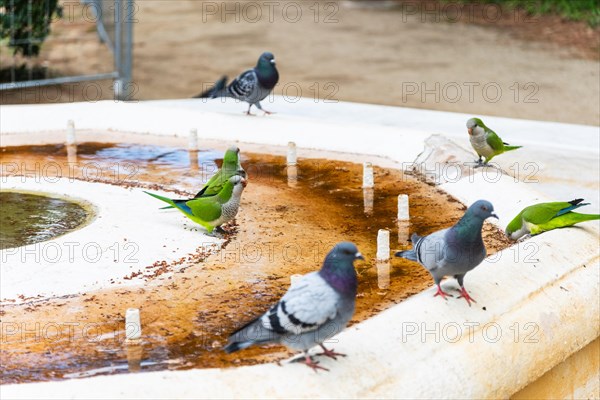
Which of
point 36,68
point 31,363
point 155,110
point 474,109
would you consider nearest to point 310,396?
point 31,363

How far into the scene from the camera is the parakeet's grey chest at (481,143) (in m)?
7.18

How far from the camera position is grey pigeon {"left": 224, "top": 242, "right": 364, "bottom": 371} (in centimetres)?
416

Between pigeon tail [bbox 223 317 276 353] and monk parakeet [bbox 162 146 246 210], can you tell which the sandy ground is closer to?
monk parakeet [bbox 162 146 246 210]

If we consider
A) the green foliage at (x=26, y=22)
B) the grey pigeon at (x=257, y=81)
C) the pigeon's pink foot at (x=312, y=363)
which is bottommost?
the pigeon's pink foot at (x=312, y=363)

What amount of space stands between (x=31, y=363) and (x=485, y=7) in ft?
48.5

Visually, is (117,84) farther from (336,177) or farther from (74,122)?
(336,177)

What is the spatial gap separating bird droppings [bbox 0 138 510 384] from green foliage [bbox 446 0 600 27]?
960 cm

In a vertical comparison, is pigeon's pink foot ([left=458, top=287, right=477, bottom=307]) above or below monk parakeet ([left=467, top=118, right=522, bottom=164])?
below

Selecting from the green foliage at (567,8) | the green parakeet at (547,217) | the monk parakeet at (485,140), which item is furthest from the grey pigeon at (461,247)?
the green foliage at (567,8)

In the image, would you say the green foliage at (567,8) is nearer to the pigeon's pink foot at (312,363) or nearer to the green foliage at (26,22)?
the green foliage at (26,22)

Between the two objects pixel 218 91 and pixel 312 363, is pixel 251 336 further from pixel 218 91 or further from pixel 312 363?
pixel 218 91

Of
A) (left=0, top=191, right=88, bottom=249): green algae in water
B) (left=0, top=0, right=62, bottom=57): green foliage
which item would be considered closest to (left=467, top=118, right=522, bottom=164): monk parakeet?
(left=0, top=191, right=88, bottom=249): green algae in water

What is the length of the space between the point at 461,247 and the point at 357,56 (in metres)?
10.4

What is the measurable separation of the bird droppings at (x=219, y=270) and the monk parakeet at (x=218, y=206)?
134 millimetres
